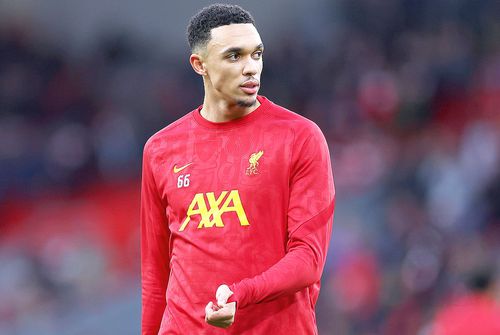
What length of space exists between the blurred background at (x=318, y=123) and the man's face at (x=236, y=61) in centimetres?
511

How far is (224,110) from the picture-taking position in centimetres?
409

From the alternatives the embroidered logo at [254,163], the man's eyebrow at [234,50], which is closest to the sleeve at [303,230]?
the embroidered logo at [254,163]

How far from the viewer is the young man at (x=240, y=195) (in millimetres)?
3881

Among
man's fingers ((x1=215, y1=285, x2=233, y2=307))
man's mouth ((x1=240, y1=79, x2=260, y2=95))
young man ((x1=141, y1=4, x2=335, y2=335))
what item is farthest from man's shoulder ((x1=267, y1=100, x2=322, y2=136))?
man's fingers ((x1=215, y1=285, x2=233, y2=307))

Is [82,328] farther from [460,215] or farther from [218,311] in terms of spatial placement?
[218,311]

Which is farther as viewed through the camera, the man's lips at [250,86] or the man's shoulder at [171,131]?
the man's shoulder at [171,131]

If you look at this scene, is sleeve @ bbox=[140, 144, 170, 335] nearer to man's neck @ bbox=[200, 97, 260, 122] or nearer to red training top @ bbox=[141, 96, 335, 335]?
red training top @ bbox=[141, 96, 335, 335]

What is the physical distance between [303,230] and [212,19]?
0.90m

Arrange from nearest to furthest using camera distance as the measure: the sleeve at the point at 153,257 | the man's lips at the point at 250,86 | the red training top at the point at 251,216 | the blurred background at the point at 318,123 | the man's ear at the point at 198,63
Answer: the red training top at the point at 251,216 → the man's lips at the point at 250,86 → the man's ear at the point at 198,63 → the sleeve at the point at 153,257 → the blurred background at the point at 318,123

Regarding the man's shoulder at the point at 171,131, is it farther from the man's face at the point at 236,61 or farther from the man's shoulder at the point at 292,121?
the man's shoulder at the point at 292,121

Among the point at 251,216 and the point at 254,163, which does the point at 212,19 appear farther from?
the point at 251,216

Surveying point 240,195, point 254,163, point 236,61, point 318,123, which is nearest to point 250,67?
point 236,61

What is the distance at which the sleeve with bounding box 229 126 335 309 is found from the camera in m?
3.67

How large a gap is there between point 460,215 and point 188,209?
6.07 metres
